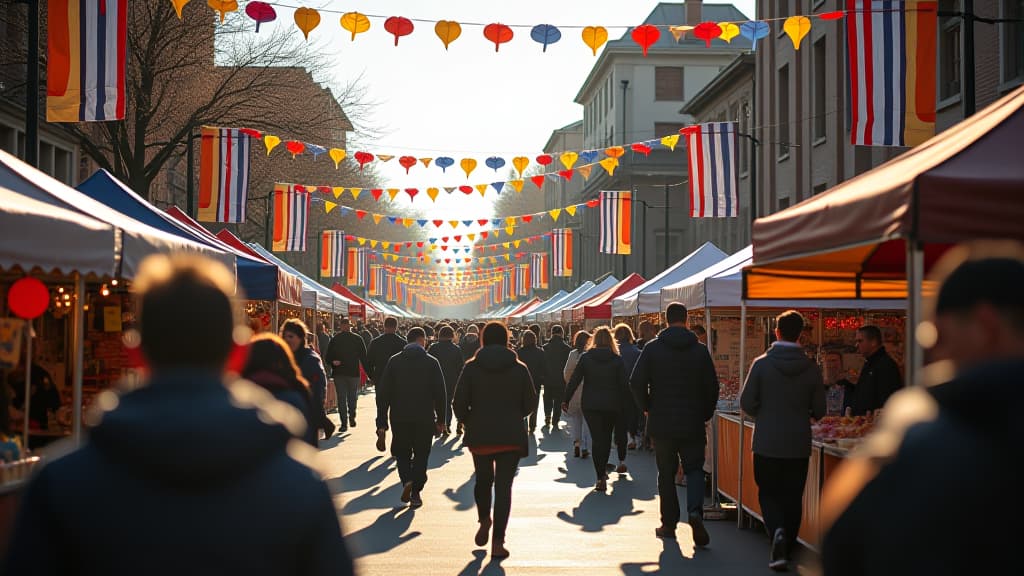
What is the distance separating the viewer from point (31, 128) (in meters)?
15.0

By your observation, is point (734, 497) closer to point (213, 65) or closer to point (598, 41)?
point (598, 41)

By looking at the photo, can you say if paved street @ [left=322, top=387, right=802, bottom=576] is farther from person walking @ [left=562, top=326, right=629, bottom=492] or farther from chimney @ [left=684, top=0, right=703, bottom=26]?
chimney @ [left=684, top=0, right=703, bottom=26]

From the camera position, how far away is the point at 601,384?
14.0 meters

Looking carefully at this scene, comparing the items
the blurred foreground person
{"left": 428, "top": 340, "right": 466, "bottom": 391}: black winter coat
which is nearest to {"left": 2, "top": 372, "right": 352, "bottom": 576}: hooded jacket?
the blurred foreground person

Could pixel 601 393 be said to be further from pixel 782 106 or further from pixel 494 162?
pixel 782 106

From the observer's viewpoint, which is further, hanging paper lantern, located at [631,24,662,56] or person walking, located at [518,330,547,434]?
person walking, located at [518,330,547,434]

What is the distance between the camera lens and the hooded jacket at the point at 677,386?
409 inches

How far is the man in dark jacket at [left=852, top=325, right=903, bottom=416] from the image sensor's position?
1115 centimetres

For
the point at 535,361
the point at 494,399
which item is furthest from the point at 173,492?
the point at 535,361

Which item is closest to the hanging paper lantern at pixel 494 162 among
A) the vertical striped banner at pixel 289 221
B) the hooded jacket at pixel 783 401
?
the vertical striped banner at pixel 289 221

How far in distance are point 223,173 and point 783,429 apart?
15902mm

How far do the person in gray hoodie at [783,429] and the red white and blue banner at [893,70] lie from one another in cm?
636

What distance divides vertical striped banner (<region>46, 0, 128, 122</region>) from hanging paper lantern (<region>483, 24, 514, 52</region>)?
5.15 meters

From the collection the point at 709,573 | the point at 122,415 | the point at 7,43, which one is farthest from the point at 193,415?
the point at 7,43
